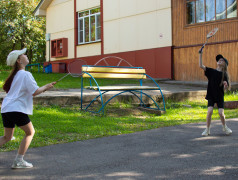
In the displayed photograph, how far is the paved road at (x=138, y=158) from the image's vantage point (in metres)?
3.88

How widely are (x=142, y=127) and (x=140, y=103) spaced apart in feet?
8.96

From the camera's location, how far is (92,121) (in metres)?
7.18

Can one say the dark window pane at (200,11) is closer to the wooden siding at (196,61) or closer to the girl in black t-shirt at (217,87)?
the wooden siding at (196,61)

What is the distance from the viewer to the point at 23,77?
4.06 m

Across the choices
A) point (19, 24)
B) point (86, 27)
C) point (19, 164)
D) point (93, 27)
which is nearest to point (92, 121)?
Result: point (19, 164)

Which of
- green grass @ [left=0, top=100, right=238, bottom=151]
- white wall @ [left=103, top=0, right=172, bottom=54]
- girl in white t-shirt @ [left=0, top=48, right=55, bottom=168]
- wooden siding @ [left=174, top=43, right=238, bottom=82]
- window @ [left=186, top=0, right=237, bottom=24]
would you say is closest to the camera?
girl in white t-shirt @ [left=0, top=48, right=55, bottom=168]

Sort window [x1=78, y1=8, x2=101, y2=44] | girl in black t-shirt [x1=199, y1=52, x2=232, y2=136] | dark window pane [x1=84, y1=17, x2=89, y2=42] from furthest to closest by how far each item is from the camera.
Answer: dark window pane [x1=84, y1=17, x2=89, y2=42] < window [x1=78, y1=8, x2=101, y2=44] < girl in black t-shirt [x1=199, y1=52, x2=232, y2=136]

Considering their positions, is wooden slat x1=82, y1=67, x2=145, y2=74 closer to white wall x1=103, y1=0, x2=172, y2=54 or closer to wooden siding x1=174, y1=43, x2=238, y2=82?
wooden siding x1=174, y1=43, x2=238, y2=82

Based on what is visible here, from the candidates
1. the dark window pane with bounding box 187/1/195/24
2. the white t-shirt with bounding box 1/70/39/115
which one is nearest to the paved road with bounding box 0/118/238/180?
the white t-shirt with bounding box 1/70/39/115

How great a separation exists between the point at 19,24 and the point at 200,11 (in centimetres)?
2178

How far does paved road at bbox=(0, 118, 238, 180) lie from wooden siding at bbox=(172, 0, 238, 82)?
28.6 feet

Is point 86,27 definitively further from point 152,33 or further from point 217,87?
point 217,87

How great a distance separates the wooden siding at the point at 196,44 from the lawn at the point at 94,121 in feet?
17.4

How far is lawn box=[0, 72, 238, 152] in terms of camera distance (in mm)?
5855
